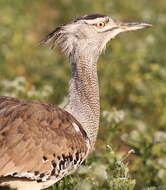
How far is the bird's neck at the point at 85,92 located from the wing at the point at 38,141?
21 centimetres

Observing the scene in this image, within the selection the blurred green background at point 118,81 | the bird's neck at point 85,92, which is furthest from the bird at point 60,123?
the blurred green background at point 118,81

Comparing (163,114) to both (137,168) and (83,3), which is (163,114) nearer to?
(137,168)

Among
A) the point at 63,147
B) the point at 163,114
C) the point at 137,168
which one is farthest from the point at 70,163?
the point at 163,114

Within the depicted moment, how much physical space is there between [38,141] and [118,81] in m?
3.40

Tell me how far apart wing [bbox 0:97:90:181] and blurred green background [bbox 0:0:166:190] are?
0.55m

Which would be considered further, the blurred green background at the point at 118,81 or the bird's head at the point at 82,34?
the blurred green background at the point at 118,81

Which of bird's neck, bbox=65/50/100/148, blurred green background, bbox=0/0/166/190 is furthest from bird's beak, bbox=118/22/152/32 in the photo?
blurred green background, bbox=0/0/166/190

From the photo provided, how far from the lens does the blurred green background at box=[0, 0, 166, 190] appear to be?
531 cm

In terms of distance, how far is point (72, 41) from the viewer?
4.74 metres

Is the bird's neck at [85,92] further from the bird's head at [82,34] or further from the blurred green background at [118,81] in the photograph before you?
the blurred green background at [118,81]

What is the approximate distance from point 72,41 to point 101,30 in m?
0.19

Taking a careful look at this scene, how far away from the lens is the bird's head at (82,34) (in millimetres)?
4719

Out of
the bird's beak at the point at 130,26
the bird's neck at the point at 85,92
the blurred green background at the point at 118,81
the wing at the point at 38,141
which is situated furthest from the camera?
the blurred green background at the point at 118,81

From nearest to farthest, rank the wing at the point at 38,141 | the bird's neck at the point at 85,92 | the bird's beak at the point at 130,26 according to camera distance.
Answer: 1. the wing at the point at 38,141
2. the bird's neck at the point at 85,92
3. the bird's beak at the point at 130,26
